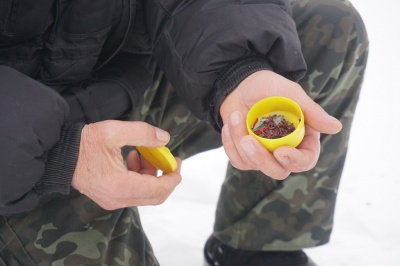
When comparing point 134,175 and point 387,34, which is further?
point 387,34

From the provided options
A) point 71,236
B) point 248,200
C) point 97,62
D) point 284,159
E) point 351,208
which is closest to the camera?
point 284,159

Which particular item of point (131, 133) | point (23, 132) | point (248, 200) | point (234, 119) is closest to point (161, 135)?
point (131, 133)

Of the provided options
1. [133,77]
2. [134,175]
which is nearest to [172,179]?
[134,175]

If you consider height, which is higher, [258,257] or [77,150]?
[77,150]

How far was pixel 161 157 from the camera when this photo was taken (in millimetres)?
1127

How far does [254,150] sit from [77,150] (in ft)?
1.20

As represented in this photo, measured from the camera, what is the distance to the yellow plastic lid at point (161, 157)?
1.11 meters

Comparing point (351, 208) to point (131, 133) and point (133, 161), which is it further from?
point (131, 133)

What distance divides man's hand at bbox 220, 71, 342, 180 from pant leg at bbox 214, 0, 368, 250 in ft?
1.10

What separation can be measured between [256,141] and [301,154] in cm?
9

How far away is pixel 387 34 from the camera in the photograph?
3145mm

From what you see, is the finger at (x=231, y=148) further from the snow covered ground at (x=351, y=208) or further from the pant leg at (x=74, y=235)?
the snow covered ground at (x=351, y=208)

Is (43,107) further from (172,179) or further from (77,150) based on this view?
(172,179)

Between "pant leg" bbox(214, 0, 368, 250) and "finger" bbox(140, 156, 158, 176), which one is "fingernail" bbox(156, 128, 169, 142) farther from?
"pant leg" bbox(214, 0, 368, 250)
